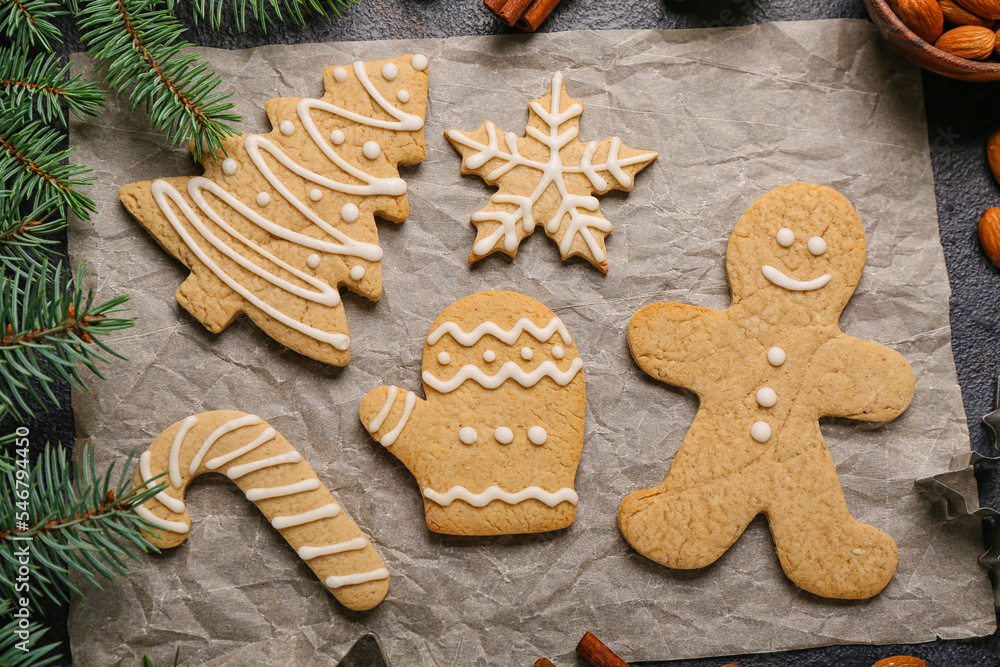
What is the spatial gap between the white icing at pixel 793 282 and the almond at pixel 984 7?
738 mm

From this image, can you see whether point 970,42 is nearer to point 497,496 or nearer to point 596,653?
point 497,496

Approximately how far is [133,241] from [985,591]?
234 cm

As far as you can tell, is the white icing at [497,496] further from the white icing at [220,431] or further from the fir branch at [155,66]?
the fir branch at [155,66]

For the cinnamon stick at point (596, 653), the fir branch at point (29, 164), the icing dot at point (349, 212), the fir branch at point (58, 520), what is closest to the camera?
the fir branch at point (58, 520)

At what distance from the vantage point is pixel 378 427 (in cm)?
172

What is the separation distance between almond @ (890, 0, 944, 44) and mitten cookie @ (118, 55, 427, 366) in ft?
3.93

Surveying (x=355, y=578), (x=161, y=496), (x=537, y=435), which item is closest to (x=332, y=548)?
(x=355, y=578)

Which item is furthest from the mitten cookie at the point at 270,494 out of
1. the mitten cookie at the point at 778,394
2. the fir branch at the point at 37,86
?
the fir branch at the point at 37,86

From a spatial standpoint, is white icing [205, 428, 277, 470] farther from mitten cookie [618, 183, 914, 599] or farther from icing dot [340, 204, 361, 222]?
mitten cookie [618, 183, 914, 599]

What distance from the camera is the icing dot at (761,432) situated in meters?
1.75

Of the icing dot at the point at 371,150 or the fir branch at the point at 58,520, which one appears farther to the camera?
the icing dot at the point at 371,150

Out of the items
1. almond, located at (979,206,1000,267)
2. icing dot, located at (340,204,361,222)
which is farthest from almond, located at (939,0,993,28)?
icing dot, located at (340,204,361,222)

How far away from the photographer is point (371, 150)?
178 cm

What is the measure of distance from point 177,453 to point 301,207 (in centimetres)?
67
